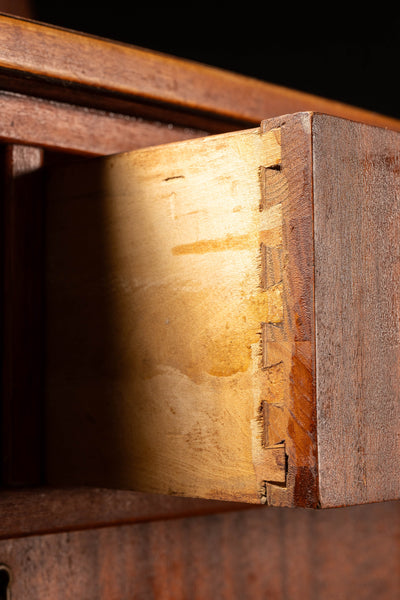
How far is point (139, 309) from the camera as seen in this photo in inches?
27.5

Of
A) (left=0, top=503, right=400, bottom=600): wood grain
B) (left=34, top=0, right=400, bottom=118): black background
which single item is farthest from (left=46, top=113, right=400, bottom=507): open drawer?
(left=34, top=0, right=400, bottom=118): black background

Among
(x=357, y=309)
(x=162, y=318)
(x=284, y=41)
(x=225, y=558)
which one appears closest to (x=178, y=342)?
(x=162, y=318)

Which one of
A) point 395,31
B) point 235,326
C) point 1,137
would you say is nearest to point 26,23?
point 1,137

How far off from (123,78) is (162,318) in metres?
0.26

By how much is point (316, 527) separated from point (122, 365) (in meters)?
0.48

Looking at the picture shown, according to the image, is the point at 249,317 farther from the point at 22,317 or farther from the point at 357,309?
the point at 22,317

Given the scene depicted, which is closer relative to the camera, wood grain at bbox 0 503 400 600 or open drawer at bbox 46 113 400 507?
open drawer at bbox 46 113 400 507

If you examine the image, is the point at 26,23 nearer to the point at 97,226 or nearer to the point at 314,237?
the point at 97,226

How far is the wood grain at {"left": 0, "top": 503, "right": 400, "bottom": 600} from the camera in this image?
0.81m

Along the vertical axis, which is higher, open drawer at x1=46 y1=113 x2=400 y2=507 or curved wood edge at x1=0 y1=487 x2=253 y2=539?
open drawer at x1=46 y1=113 x2=400 y2=507

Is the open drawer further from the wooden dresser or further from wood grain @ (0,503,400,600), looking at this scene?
wood grain @ (0,503,400,600)

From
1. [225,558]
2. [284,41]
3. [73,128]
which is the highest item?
[284,41]

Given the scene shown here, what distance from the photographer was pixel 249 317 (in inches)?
24.2

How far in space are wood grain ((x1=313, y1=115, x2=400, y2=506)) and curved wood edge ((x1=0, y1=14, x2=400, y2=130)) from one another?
0.90ft
